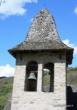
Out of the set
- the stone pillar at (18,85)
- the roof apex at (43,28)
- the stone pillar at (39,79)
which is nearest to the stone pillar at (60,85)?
the stone pillar at (39,79)

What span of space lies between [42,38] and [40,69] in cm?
185

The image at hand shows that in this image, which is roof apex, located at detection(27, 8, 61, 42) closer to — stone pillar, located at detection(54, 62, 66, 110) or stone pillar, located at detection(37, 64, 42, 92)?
stone pillar, located at detection(37, 64, 42, 92)

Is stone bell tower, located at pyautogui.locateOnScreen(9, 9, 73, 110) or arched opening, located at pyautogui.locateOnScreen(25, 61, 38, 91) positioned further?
arched opening, located at pyautogui.locateOnScreen(25, 61, 38, 91)

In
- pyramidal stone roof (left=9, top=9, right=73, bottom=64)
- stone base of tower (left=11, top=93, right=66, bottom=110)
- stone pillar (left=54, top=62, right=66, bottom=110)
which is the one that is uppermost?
pyramidal stone roof (left=9, top=9, right=73, bottom=64)

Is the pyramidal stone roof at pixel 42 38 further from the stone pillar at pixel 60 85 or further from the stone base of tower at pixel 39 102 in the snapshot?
the stone base of tower at pixel 39 102

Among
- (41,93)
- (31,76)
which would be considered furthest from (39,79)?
(41,93)

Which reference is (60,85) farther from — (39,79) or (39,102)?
(39,102)

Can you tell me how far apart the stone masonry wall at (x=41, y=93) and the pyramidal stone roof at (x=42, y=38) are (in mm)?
436

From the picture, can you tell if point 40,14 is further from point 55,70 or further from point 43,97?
point 43,97

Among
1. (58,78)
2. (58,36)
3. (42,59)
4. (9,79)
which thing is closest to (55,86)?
(58,78)

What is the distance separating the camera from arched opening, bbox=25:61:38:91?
49.9 ft

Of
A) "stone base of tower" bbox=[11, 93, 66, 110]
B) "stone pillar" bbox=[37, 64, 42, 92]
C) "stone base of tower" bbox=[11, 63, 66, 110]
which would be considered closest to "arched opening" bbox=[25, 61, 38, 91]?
"stone pillar" bbox=[37, 64, 42, 92]

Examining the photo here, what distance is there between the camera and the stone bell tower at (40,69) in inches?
568

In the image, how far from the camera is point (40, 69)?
1513cm
